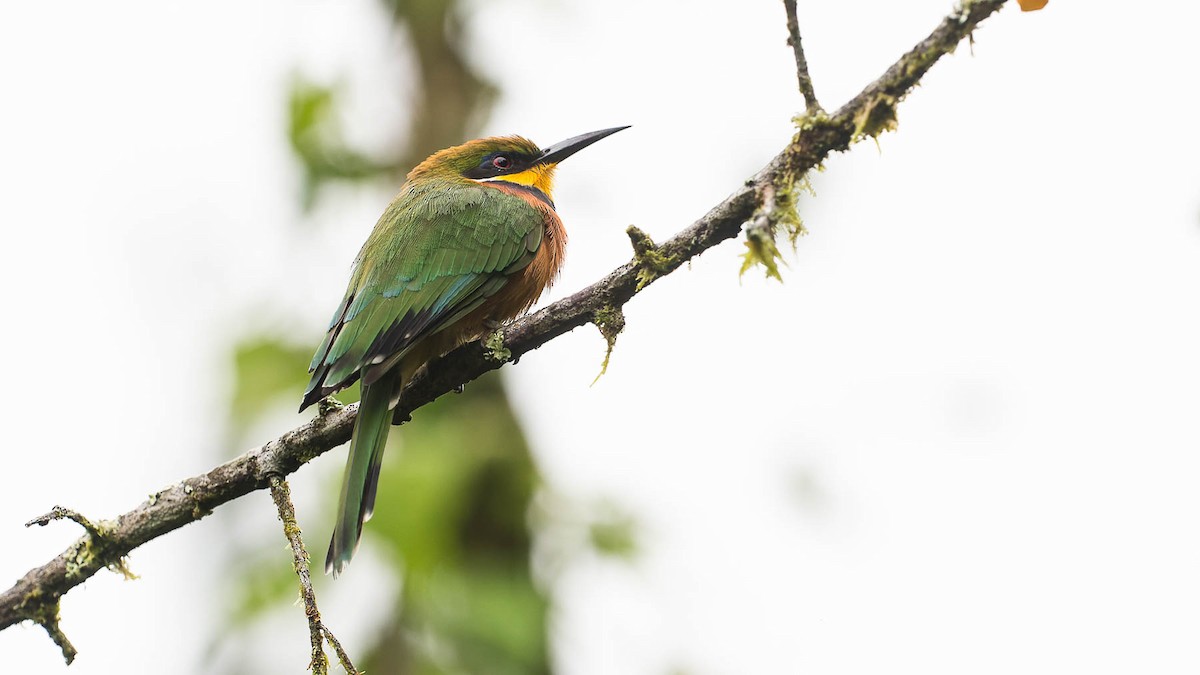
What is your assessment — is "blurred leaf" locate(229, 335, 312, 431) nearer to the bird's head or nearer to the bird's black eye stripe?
the bird's head

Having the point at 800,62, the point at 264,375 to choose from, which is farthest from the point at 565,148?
the point at 800,62

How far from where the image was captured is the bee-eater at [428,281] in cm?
342

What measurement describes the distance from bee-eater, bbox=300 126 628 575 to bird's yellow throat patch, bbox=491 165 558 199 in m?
0.01

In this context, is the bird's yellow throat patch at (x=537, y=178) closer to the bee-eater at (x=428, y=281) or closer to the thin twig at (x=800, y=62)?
the bee-eater at (x=428, y=281)

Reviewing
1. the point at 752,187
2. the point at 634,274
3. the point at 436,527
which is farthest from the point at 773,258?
the point at 436,527

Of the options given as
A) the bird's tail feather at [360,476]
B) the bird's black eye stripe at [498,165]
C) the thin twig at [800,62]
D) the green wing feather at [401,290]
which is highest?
the bird's black eye stripe at [498,165]

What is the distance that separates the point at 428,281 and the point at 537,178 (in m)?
1.29

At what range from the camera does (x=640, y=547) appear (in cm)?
549

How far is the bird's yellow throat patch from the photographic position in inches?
195

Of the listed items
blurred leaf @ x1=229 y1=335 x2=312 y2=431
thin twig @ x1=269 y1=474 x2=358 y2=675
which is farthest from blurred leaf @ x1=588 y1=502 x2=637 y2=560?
thin twig @ x1=269 y1=474 x2=358 y2=675

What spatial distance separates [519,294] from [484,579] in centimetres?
150

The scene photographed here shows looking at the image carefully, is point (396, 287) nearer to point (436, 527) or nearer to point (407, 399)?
point (407, 399)

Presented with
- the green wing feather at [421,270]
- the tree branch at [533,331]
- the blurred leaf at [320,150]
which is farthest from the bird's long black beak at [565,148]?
the tree branch at [533,331]

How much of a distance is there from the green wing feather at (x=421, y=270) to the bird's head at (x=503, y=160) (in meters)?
0.30
